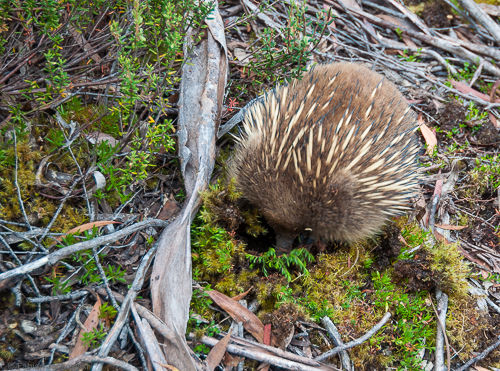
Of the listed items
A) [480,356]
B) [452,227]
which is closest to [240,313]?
[480,356]

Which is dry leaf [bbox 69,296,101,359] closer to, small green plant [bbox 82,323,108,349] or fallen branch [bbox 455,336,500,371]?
small green plant [bbox 82,323,108,349]

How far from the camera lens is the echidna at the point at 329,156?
2.41 metres

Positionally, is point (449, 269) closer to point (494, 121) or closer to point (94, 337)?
point (494, 121)

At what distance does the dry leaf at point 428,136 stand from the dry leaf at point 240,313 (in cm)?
226

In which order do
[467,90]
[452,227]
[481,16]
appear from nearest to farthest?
[452,227] → [467,90] → [481,16]

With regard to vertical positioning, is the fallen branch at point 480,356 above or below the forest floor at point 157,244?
below

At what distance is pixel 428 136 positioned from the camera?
3879 mm

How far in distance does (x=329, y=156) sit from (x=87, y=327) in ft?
5.13

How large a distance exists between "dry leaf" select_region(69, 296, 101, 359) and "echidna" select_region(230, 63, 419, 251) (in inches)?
41.5

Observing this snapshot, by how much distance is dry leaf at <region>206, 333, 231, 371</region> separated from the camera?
7.25 ft

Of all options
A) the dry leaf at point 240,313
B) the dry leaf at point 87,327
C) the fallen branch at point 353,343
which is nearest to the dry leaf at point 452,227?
the fallen branch at point 353,343

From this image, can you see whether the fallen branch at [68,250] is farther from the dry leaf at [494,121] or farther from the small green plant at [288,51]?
the dry leaf at [494,121]

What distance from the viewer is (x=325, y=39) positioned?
408cm

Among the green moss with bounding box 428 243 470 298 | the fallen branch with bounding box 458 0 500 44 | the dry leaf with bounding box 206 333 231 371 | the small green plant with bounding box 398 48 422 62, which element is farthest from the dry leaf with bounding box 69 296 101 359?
the fallen branch with bounding box 458 0 500 44
